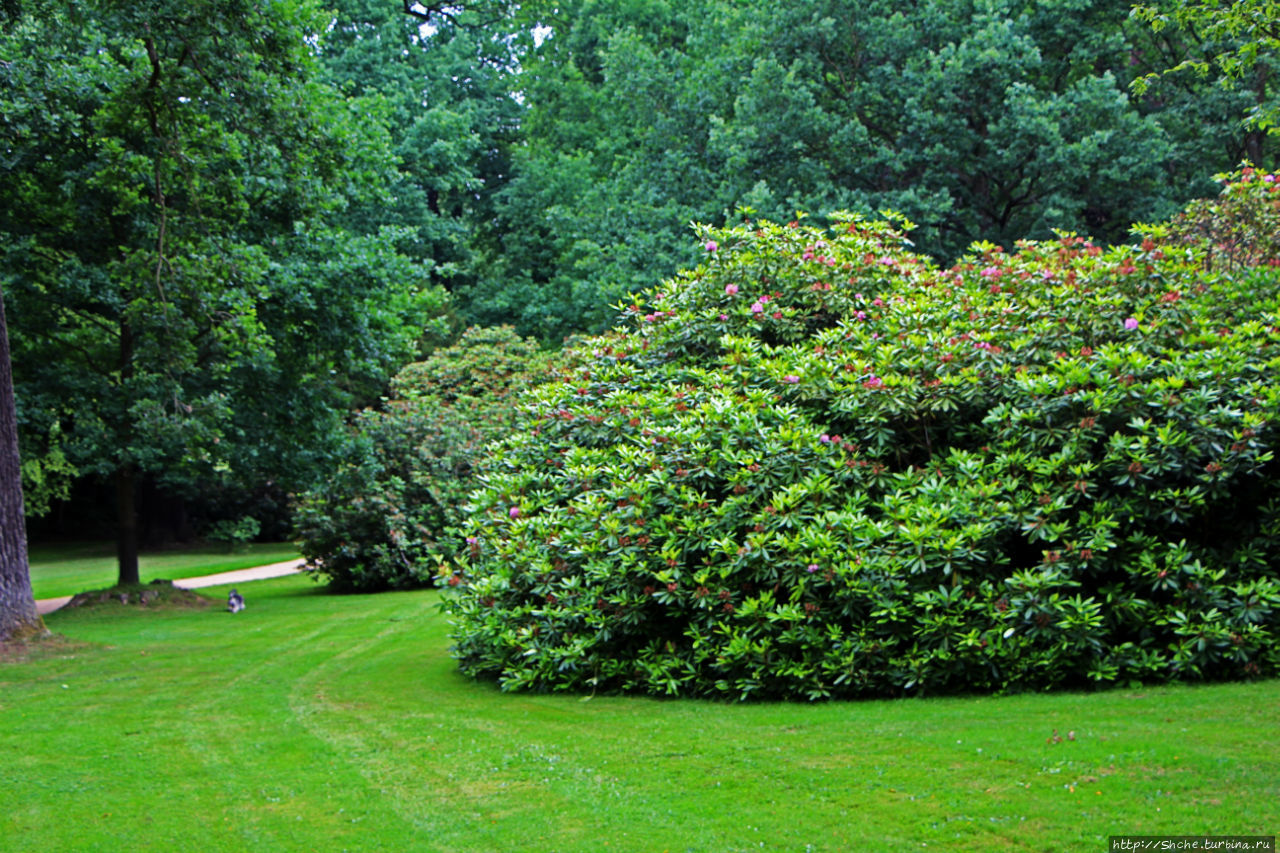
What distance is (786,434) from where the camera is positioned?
314 inches

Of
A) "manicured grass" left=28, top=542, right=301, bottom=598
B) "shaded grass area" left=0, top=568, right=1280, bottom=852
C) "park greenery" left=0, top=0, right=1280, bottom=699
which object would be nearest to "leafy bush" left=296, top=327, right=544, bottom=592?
"park greenery" left=0, top=0, right=1280, bottom=699

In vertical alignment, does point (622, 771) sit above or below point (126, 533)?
below

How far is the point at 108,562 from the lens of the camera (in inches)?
1051

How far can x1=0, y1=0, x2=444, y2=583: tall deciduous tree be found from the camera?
11.6 metres

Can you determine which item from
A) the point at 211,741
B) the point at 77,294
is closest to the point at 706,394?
the point at 211,741

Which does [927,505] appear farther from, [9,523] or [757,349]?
[9,523]

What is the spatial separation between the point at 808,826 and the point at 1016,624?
2.80m

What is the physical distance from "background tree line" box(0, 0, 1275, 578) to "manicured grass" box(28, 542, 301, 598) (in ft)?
4.77

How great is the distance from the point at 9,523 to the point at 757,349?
7244mm

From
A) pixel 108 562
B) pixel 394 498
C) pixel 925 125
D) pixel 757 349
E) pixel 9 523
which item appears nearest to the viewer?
pixel 757 349

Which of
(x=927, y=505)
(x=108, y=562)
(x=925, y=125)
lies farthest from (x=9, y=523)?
(x=108, y=562)

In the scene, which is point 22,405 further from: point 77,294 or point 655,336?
point 655,336

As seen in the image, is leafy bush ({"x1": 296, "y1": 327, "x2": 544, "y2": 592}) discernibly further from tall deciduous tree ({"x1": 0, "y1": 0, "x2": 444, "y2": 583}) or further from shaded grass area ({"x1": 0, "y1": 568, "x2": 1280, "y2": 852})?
shaded grass area ({"x1": 0, "y1": 568, "x2": 1280, "y2": 852})

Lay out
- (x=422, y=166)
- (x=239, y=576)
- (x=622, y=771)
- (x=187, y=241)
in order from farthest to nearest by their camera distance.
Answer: (x=422, y=166) < (x=239, y=576) < (x=187, y=241) < (x=622, y=771)
